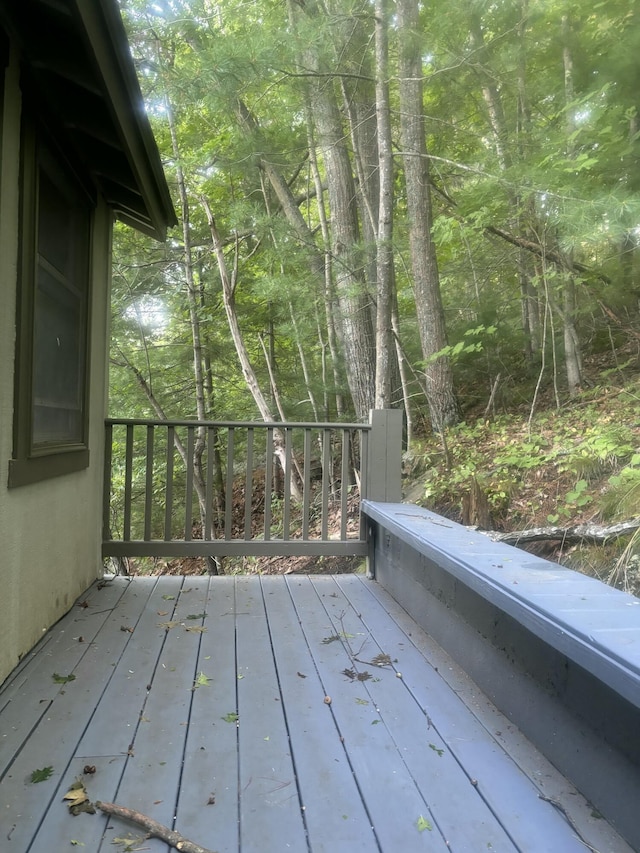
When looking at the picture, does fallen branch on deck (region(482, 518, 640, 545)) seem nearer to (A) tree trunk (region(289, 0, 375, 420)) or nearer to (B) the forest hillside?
(B) the forest hillside

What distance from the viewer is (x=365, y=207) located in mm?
6930

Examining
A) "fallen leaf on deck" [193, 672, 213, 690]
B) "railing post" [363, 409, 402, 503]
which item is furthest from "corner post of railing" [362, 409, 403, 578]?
"fallen leaf on deck" [193, 672, 213, 690]

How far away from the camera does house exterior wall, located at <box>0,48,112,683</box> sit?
1904 mm

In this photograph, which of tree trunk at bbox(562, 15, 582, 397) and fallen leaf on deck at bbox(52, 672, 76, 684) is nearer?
fallen leaf on deck at bbox(52, 672, 76, 684)

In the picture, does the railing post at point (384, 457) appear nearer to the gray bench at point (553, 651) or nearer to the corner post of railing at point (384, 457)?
the corner post of railing at point (384, 457)

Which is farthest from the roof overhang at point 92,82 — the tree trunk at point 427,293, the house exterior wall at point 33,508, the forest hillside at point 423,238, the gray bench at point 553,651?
the tree trunk at point 427,293

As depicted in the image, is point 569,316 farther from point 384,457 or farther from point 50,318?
point 50,318

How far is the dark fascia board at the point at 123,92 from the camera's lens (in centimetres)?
173

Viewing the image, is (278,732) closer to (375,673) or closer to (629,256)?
(375,673)

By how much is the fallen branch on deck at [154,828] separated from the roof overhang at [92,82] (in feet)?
7.26

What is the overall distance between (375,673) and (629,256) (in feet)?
20.7

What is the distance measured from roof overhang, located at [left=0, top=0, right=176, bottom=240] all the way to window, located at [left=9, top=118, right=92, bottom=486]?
0.20m

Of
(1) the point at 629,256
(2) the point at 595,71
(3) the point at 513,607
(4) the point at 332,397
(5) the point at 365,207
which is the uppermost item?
(2) the point at 595,71

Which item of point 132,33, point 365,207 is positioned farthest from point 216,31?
point 365,207
